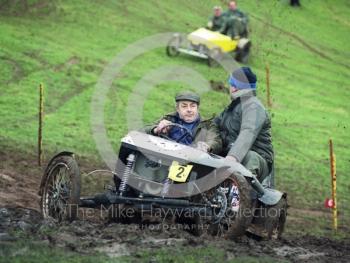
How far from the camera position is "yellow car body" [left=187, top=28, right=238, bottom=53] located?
96.7 ft

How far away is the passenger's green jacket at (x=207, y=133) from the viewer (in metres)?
10.5

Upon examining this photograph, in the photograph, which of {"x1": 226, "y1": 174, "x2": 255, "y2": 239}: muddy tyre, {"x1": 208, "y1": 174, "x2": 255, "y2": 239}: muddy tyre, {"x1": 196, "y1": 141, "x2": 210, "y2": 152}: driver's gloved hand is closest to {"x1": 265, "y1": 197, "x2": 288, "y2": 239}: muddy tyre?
{"x1": 208, "y1": 174, "x2": 255, "y2": 239}: muddy tyre

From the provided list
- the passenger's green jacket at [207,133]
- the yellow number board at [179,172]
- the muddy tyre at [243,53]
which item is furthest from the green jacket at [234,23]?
the yellow number board at [179,172]

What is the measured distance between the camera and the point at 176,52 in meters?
30.0

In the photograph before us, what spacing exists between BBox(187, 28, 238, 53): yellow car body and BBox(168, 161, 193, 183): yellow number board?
784 inches

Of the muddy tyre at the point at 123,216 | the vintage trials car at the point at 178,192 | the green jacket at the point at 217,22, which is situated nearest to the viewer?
the vintage trials car at the point at 178,192

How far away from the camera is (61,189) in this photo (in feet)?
33.6

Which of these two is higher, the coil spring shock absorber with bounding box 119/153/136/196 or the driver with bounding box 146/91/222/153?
the driver with bounding box 146/91/222/153

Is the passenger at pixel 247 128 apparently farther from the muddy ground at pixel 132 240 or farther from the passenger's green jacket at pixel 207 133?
the muddy ground at pixel 132 240

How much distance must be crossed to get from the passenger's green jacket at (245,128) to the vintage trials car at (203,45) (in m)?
18.5

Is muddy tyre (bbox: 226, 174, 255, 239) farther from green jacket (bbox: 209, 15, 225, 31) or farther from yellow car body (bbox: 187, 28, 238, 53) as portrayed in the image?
green jacket (bbox: 209, 15, 225, 31)

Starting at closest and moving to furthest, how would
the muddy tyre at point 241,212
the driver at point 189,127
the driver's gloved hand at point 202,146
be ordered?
the muddy tyre at point 241,212 < the driver's gloved hand at point 202,146 < the driver at point 189,127

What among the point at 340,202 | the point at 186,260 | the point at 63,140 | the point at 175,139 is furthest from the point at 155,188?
the point at 63,140

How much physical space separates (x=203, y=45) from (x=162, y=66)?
90.4 inches
